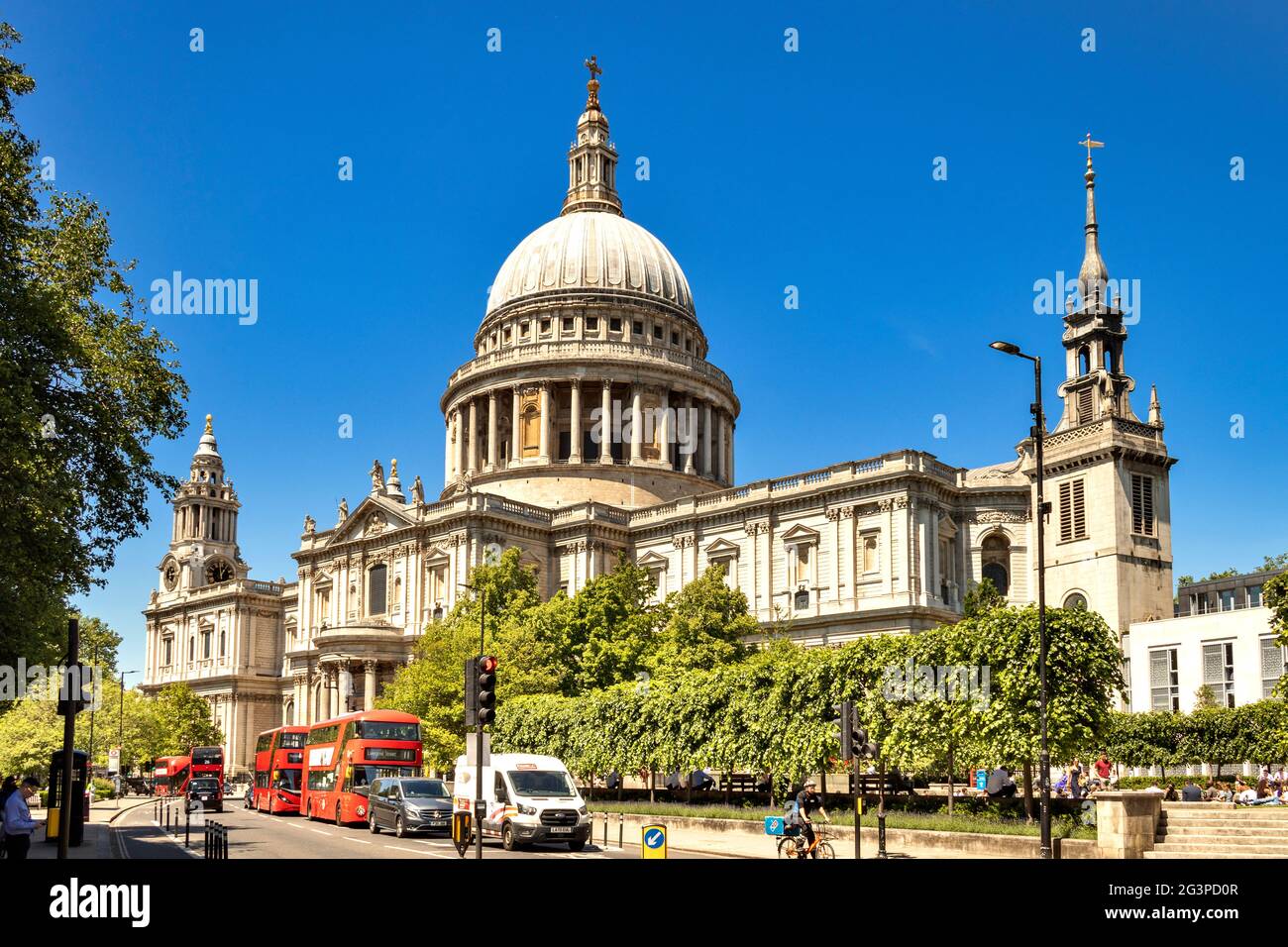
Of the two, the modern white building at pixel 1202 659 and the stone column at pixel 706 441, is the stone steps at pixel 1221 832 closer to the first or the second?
the modern white building at pixel 1202 659

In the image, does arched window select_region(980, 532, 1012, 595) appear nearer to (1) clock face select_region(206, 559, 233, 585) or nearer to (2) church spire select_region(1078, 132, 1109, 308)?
(2) church spire select_region(1078, 132, 1109, 308)

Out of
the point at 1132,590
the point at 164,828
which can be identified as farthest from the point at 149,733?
the point at 1132,590

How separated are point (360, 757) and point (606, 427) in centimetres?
5062

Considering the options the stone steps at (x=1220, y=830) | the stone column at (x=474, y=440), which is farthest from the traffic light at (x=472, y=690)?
the stone column at (x=474, y=440)

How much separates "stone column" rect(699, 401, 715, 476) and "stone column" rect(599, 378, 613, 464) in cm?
792

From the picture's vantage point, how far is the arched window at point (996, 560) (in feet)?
247

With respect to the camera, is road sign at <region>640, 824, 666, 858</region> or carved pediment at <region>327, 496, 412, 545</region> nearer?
road sign at <region>640, 824, 666, 858</region>

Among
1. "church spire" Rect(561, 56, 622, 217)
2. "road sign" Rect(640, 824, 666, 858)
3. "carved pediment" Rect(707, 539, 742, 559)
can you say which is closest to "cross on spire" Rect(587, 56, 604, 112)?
"church spire" Rect(561, 56, 622, 217)

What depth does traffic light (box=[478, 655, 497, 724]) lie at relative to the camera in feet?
80.7

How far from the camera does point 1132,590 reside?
68562 mm

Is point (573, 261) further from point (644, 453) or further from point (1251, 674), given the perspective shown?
point (1251, 674)

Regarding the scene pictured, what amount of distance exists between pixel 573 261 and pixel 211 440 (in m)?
53.8

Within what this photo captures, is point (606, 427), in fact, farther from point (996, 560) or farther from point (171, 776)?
point (171, 776)

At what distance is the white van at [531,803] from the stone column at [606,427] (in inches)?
2310
